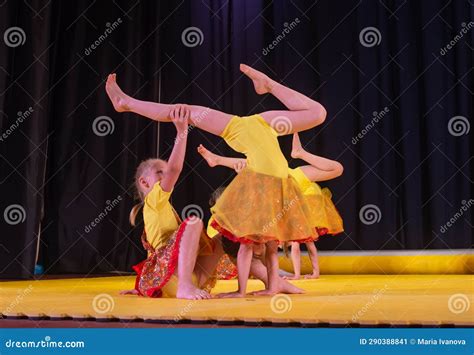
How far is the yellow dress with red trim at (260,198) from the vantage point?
9.49ft

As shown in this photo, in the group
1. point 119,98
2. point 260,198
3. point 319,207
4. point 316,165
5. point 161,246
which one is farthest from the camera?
point 319,207

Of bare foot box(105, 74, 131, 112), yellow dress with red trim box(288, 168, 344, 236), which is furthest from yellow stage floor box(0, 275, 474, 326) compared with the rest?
yellow dress with red trim box(288, 168, 344, 236)

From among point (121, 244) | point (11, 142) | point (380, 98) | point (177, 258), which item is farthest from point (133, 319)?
point (380, 98)

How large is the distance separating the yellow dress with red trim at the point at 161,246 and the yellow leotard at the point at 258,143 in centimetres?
39

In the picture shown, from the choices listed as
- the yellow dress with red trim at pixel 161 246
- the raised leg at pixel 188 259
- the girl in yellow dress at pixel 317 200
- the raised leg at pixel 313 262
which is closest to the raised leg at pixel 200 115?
the yellow dress with red trim at pixel 161 246

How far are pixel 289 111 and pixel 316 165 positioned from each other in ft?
4.08

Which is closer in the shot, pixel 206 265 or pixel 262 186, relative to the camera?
pixel 262 186

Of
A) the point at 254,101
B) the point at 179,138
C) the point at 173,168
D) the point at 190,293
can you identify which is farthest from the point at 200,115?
the point at 254,101

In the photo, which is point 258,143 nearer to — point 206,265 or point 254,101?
point 206,265

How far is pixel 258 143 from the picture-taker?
3.02 meters

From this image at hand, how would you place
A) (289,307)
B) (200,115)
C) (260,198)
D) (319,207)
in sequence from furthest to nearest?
(319,207) → (200,115) → (260,198) → (289,307)

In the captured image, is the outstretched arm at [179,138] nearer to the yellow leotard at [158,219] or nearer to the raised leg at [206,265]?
the yellow leotard at [158,219]

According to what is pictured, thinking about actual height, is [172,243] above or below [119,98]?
below

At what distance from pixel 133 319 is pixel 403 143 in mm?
3602
